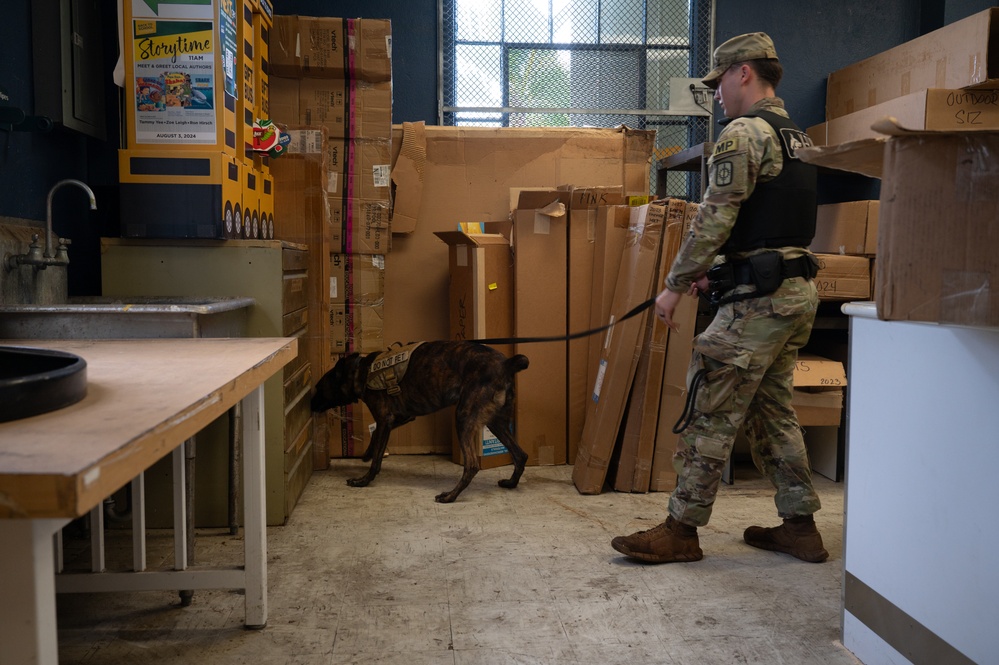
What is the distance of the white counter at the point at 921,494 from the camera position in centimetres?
166

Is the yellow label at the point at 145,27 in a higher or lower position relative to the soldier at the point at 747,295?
higher

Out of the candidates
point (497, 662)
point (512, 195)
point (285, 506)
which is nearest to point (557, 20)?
point (512, 195)

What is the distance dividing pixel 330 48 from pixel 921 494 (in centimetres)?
339

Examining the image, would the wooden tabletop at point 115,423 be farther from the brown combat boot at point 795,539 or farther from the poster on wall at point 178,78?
the brown combat boot at point 795,539

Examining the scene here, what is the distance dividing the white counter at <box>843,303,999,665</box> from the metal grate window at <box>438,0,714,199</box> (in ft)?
10.5

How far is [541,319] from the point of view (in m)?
4.13

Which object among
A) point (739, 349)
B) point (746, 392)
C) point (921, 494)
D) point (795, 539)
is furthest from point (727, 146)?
point (795, 539)

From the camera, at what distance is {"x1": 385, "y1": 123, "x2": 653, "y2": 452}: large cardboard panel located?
4457 mm

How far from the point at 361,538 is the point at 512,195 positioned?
2.14 meters

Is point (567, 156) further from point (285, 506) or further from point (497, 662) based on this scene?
point (497, 662)

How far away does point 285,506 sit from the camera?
125 inches

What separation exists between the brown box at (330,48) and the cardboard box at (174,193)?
1.30m

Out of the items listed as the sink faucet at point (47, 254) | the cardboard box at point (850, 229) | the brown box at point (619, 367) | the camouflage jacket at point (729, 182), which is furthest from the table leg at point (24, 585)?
the cardboard box at point (850, 229)

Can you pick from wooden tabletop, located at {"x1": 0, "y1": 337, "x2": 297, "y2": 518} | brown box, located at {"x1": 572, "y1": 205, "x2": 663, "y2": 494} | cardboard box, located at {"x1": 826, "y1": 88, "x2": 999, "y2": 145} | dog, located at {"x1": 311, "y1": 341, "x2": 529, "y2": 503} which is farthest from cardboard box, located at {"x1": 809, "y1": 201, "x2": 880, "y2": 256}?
wooden tabletop, located at {"x1": 0, "y1": 337, "x2": 297, "y2": 518}
